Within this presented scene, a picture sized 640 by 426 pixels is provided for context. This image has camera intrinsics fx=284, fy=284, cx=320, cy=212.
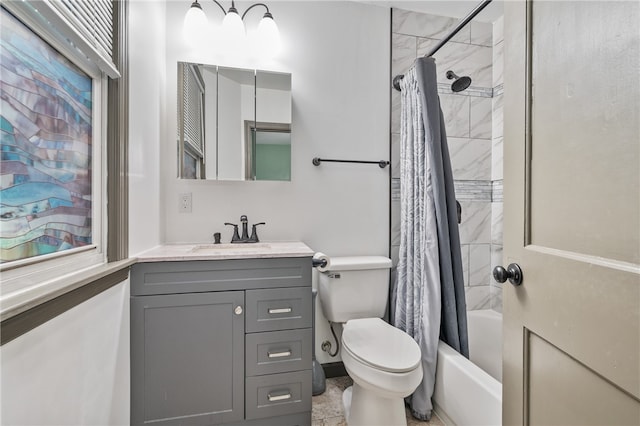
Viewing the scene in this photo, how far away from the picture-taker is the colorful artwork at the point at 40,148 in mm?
659

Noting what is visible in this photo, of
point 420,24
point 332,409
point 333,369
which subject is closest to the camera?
point 332,409

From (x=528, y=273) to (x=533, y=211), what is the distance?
17 cm

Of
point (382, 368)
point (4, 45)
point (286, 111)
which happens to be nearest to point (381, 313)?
point (382, 368)

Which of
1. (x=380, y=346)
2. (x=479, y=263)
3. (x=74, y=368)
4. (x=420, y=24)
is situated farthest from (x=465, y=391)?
(x=420, y=24)

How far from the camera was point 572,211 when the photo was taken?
2.10 ft

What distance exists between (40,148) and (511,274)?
134cm

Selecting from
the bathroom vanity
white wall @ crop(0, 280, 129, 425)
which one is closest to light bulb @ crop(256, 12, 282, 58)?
the bathroom vanity

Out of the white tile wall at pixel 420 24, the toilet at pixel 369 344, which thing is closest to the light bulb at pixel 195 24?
the white tile wall at pixel 420 24

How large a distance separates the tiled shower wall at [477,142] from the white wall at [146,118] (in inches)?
70.0

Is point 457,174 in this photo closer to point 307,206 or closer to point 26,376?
point 307,206

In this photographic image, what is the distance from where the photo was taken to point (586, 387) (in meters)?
0.60

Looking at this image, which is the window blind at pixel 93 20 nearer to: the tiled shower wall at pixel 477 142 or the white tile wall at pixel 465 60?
the white tile wall at pixel 465 60

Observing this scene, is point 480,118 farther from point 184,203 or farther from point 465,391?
point 184,203

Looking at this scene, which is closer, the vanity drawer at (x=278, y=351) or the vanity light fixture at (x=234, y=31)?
the vanity drawer at (x=278, y=351)
